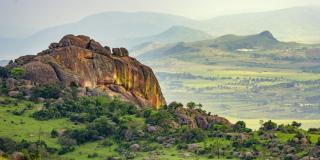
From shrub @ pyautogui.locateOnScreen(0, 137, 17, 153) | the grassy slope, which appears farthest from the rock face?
shrub @ pyautogui.locateOnScreen(0, 137, 17, 153)

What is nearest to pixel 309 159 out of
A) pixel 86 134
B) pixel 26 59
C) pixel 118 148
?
pixel 118 148

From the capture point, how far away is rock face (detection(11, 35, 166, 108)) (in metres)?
142

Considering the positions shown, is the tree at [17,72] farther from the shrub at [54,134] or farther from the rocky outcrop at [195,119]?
the rocky outcrop at [195,119]

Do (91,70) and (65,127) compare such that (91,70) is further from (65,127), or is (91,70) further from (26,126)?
(26,126)

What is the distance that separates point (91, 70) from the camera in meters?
147

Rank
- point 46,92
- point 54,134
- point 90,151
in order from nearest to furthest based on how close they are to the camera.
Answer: point 90,151 → point 54,134 → point 46,92

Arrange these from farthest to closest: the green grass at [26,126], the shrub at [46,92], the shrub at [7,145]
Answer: the shrub at [46,92] < the green grass at [26,126] < the shrub at [7,145]

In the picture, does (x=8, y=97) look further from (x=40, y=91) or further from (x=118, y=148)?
(x=118, y=148)

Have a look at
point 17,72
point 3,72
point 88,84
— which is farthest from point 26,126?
point 88,84

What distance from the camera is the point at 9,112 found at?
128 meters

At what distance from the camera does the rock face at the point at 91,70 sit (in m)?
142

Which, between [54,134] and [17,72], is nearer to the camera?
[54,134]

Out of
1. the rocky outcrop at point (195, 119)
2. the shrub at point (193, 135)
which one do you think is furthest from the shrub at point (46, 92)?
the shrub at point (193, 135)

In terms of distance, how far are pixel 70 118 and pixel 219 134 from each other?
29.0 m
